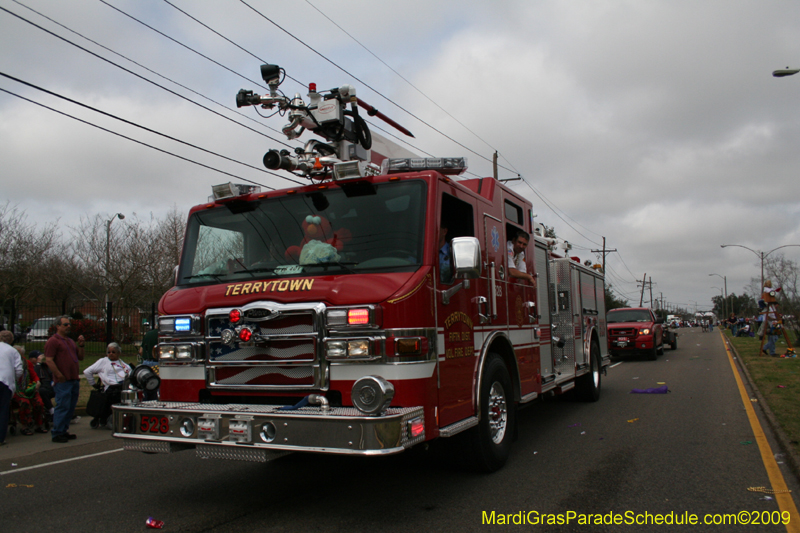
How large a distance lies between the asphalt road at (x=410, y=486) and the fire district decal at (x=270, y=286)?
1718mm

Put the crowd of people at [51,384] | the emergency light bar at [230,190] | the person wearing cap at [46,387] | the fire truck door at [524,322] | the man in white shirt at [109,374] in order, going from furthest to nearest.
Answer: the person wearing cap at [46,387]
the man in white shirt at [109,374]
the crowd of people at [51,384]
the fire truck door at [524,322]
the emergency light bar at [230,190]

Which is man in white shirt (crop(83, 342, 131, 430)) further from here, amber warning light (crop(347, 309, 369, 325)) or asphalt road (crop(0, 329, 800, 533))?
amber warning light (crop(347, 309, 369, 325))

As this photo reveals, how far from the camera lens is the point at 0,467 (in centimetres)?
656

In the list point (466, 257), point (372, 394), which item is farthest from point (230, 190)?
point (372, 394)

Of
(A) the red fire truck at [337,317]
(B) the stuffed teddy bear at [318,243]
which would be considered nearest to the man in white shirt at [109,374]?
(A) the red fire truck at [337,317]

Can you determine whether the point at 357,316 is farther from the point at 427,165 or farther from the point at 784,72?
the point at 784,72

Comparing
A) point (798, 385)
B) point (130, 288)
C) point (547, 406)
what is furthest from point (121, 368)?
point (130, 288)

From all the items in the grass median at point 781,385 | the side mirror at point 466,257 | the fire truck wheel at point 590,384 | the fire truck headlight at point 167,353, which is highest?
the side mirror at point 466,257

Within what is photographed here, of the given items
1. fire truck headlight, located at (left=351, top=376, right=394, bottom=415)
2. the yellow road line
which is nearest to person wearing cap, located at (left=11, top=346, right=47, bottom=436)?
fire truck headlight, located at (left=351, top=376, right=394, bottom=415)

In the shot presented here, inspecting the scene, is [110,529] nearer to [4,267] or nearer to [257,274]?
[257,274]

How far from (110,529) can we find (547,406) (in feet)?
24.2

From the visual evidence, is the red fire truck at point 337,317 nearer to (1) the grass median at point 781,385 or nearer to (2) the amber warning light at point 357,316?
(2) the amber warning light at point 357,316

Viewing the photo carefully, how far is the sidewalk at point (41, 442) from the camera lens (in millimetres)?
7422

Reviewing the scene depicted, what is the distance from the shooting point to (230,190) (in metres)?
5.43
